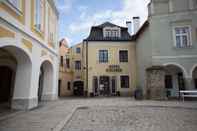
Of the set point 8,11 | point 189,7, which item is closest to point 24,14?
point 8,11

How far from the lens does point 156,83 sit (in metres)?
14.1

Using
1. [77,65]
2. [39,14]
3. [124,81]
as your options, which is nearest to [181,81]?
[124,81]

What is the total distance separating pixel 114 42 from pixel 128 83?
187 inches

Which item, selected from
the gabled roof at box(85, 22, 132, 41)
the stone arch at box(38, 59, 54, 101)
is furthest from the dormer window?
the stone arch at box(38, 59, 54, 101)

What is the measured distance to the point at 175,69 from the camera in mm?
16656

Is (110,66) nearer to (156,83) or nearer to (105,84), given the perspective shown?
(105,84)

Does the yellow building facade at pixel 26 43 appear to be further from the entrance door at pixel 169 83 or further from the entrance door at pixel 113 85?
the entrance door at pixel 169 83

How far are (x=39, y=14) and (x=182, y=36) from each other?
11.0m

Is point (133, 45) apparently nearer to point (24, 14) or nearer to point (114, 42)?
point (114, 42)

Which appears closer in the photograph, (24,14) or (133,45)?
(24,14)

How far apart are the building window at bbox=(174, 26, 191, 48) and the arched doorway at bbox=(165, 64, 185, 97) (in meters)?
1.90

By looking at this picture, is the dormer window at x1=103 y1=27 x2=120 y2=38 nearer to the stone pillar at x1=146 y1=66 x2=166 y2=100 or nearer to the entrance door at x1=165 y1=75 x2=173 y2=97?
the entrance door at x1=165 y1=75 x2=173 y2=97

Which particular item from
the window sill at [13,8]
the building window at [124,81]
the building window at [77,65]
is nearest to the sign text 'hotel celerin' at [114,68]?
the building window at [124,81]

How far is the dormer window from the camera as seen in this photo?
22.5 metres
